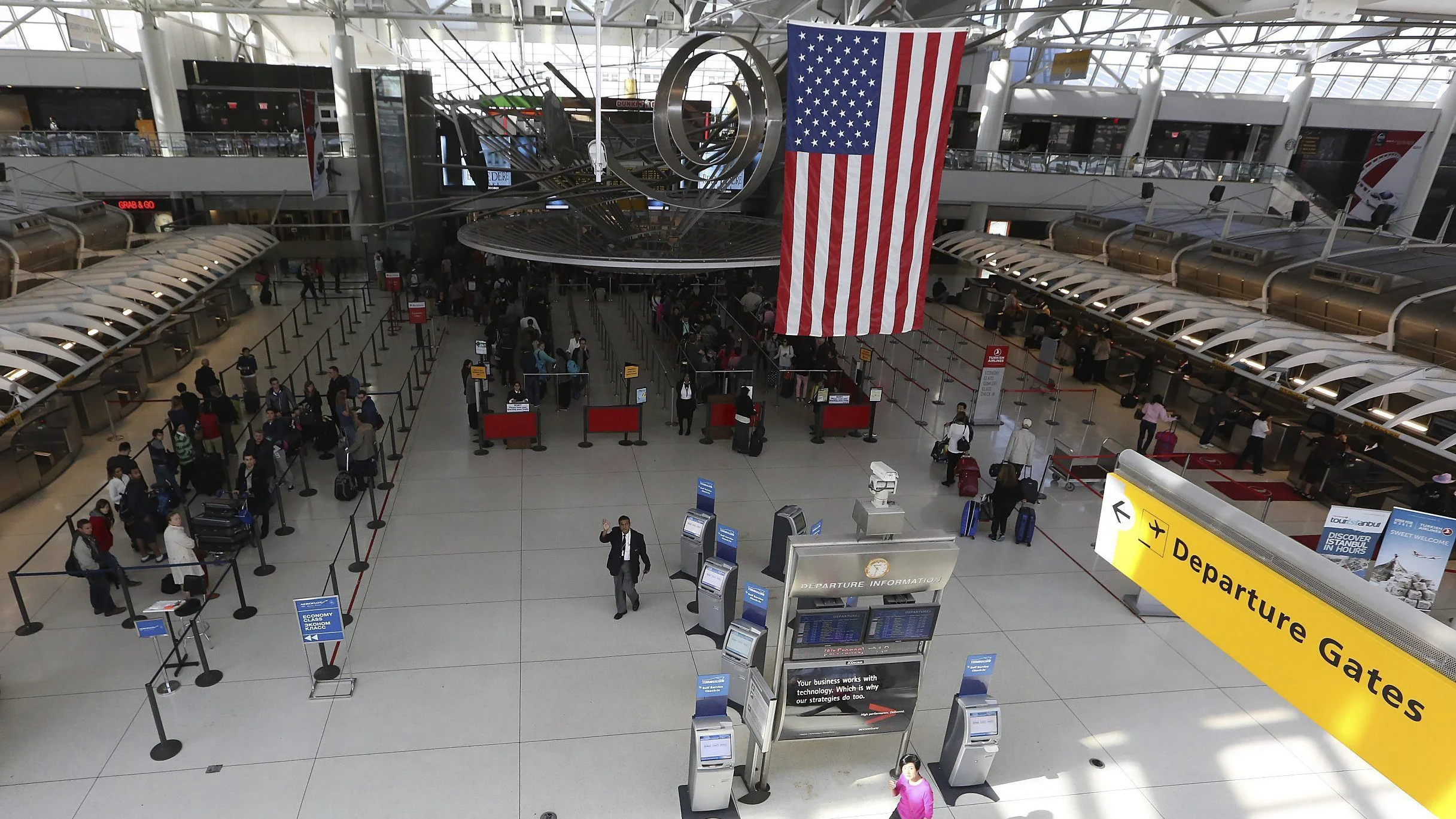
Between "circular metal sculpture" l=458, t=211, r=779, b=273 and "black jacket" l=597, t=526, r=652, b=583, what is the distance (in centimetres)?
671

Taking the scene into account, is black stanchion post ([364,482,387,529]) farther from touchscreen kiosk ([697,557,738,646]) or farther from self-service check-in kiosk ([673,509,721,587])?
touchscreen kiosk ([697,557,738,646])

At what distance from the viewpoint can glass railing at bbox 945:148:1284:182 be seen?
29.5 m

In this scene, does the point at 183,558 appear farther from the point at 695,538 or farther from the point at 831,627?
the point at 831,627

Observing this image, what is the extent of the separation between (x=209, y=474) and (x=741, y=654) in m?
9.78

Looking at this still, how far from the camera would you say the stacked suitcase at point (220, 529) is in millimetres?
10586

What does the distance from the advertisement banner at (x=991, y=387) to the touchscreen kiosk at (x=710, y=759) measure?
1185 cm

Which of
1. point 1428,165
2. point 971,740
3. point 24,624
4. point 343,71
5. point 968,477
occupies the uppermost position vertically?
point 343,71

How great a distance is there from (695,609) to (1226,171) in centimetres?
3217

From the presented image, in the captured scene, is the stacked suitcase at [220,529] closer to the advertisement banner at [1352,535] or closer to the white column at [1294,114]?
the advertisement banner at [1352,535]

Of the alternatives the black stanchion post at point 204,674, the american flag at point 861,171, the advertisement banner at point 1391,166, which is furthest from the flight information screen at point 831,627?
the advertisement banner at point 1391,166

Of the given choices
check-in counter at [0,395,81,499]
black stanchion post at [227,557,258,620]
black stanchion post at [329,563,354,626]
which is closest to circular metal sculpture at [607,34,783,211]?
black stanchion post at [329,563,354,626]

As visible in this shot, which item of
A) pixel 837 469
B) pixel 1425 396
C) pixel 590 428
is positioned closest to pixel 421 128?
pixel 590 428

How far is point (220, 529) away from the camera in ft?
34.8

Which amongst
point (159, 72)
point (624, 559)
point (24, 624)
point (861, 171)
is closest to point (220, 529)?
point (24, 624)
